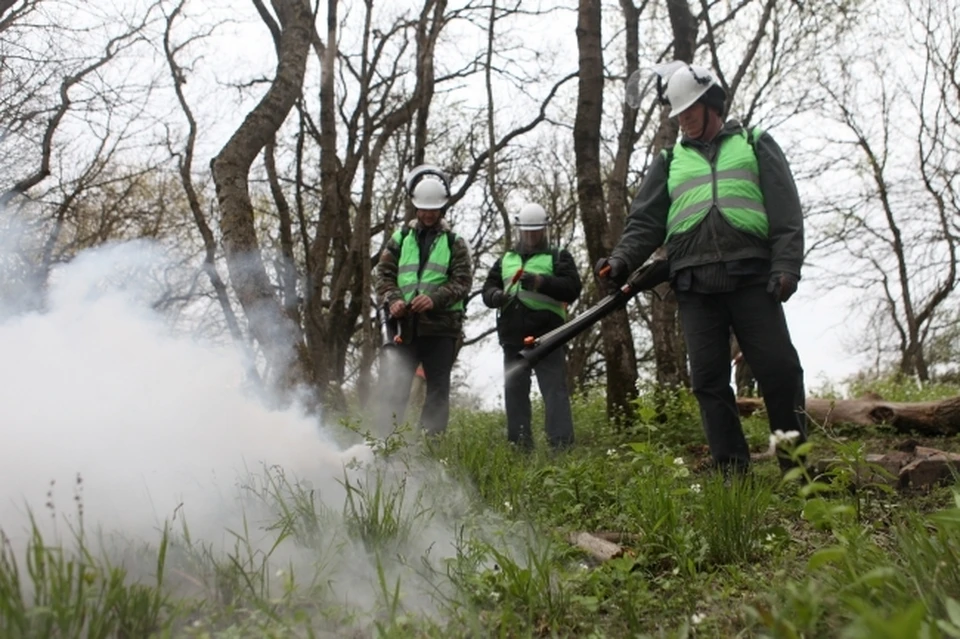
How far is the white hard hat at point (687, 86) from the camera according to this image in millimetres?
4375

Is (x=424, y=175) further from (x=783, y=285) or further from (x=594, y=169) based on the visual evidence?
(x=783, y=285)

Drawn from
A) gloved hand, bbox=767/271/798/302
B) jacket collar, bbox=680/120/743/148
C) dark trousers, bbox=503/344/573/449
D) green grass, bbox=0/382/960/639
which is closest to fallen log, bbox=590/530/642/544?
green grass, bbox=0/382/960/639

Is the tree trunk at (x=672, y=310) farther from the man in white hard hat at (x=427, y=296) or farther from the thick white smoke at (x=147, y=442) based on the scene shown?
the thick white smoke at (x=147, y=442)

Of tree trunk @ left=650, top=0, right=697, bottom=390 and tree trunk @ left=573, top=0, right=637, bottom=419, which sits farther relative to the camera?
tree trunk @ left=650, top=0, right=697, bottom=390

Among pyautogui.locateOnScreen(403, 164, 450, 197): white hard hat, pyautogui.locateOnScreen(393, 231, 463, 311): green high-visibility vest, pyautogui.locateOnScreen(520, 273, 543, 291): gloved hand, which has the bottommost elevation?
pyautogui.locateOnScreen(520, 273, 543, 291): gloved hand

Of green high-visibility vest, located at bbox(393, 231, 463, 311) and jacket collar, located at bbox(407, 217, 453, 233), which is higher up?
jacket collar, located at bbox(407, 217, 453, 233)

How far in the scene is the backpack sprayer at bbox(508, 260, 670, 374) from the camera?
4.66 metres

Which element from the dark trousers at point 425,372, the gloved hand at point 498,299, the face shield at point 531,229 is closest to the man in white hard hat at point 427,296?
the dark trousers at point 425,372

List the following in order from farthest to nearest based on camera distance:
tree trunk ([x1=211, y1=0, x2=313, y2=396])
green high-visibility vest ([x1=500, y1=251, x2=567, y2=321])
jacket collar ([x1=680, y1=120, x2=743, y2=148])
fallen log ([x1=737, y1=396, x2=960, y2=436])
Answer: fallen log ([x1=737, y1=396, x2=960, y2=436]), green high-visibility vest ([x1=500, y1=251, x2=567, y2=321]), tree trunk ([x1=211, y1=0, x2=313, y2=396]), jacket collar ([x1=680, y1=120, x2=743, y2=148])

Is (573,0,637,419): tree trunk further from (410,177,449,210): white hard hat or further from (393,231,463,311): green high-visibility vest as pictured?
(393,231,463,311): green high-visibility vest

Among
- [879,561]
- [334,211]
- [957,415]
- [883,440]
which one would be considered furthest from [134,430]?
[334,211]

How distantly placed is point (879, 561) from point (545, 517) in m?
1.52

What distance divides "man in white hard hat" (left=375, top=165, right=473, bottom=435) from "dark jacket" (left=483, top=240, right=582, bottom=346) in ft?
1.16

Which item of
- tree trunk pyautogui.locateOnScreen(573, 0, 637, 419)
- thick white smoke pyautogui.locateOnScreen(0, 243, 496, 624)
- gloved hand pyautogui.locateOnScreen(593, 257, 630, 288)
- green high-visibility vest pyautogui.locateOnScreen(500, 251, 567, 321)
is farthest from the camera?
tree trunk pyautogui.locateOnScreen(573, 0, 637, 419)
